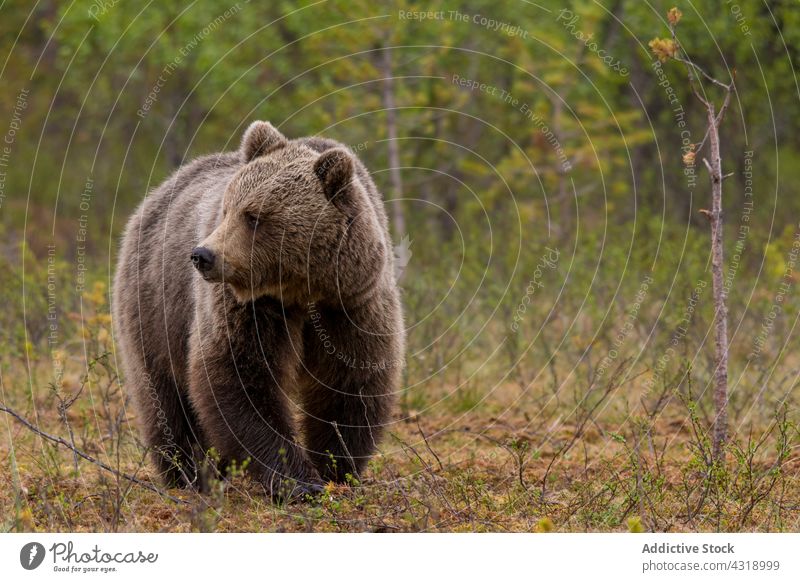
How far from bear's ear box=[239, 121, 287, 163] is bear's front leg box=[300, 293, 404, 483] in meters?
1.03

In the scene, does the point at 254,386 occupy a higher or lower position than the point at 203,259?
lower

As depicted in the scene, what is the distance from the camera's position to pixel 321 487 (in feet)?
21.0

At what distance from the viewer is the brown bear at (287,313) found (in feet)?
20.0

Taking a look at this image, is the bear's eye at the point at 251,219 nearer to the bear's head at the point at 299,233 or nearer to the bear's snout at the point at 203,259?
the bear's head at the point at 299,233

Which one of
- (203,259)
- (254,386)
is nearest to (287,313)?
(254,386)

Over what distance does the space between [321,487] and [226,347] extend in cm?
99

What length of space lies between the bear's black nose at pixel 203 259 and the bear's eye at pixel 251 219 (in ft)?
1.25

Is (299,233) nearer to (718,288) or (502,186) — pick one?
(718,288)

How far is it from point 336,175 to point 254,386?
1306mm
